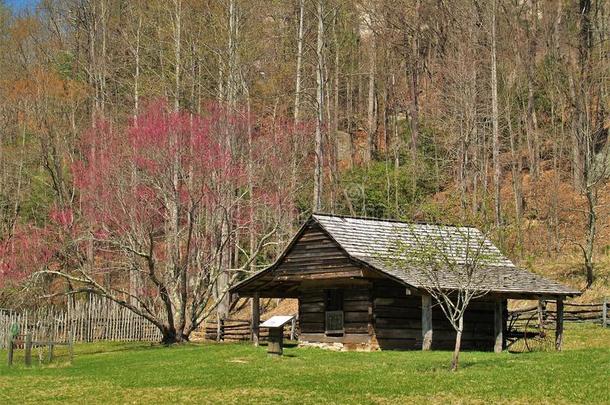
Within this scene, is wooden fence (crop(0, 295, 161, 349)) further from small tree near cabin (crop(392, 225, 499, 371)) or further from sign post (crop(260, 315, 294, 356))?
small tree near cabin (crop(392, 225, 499, 371))

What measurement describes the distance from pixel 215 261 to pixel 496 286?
40.9ft

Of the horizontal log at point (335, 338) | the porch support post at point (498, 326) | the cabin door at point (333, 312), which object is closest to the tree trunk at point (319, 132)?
the cabin door at point (333, 312)

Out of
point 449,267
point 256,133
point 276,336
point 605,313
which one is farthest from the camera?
point 256,133

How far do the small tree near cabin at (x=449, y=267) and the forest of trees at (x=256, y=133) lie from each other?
2.71m

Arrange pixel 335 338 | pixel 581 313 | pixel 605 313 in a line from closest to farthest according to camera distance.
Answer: pixel 335 338 < pixel 605 313 < pixel 581 313

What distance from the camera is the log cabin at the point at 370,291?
31969mm

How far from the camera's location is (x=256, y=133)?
172ft

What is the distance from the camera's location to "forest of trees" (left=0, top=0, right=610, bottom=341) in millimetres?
40656

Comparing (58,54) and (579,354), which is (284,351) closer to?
(579,354)

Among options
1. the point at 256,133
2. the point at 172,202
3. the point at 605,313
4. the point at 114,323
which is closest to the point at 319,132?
the point at 256,133

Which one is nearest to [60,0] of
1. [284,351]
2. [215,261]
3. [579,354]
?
[215,261]

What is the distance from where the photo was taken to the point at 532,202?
5884 centimetres

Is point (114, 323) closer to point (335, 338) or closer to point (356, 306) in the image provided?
point (335, 338)

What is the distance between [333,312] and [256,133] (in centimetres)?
1959
